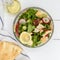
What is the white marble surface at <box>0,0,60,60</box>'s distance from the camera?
4.70ft

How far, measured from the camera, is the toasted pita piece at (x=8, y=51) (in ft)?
4.49

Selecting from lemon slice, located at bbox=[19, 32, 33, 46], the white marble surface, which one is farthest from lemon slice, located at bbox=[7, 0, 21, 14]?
lemon slice, located at bbox=[19, 32, 33, 46]

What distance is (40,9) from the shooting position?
1435 mm

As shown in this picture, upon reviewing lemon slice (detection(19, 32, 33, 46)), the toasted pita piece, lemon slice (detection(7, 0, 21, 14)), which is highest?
lemon slice (detection(7, 0, 21, 14))

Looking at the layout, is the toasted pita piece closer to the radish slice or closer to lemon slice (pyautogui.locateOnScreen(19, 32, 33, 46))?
lemon slice (pyautogui.locateOnScreen(19, 32, 33, 46))

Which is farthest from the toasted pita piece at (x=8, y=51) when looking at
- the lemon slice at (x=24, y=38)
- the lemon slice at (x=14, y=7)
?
the lemon slice at (x=14, y=7)

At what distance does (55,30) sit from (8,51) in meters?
0.30

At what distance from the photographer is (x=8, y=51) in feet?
4.51

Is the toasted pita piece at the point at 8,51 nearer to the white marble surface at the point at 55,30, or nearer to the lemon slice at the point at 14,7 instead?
the white marble surface at the point at 55,30

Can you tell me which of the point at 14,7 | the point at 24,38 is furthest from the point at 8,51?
the point at 14,7

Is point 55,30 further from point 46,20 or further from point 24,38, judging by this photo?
point 24,38

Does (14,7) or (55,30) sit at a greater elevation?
(14,7)

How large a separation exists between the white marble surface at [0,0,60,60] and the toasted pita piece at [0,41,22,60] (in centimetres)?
7

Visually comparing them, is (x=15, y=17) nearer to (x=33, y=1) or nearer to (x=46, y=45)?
(x=33, y=1)
